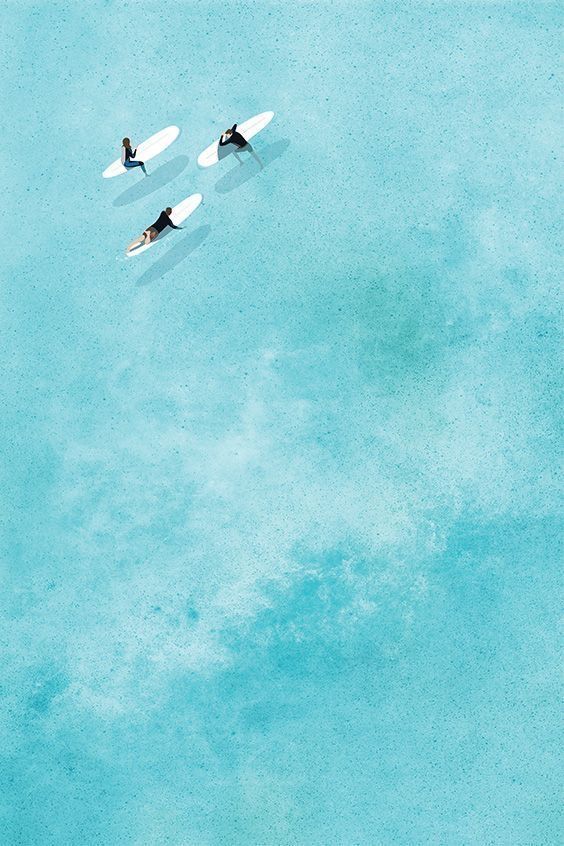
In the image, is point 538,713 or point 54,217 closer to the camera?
point 538,713

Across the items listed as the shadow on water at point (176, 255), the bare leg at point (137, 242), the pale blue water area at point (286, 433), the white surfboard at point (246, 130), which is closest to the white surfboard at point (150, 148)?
the pale blue water area at point (286, 433)

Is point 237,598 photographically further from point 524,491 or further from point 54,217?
point 54,217

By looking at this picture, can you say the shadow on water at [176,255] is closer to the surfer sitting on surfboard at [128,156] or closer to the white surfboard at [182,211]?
the white surfboard at [182,211]

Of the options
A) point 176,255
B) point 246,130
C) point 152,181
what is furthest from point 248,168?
point 176,255

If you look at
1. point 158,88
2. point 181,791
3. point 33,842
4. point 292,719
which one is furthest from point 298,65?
point 33,842

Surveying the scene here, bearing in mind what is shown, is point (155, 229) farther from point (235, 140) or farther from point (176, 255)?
point (235, 140)

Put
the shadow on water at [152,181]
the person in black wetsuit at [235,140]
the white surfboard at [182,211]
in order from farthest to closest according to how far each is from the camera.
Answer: the shadow on water at [152,181], the white surfboard at [182,211], the person in black wetsuit at [235,140]

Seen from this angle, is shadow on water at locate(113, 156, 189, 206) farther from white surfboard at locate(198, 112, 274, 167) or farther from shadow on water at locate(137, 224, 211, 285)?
shadow on water at locate(137, 224, 211, 285)
